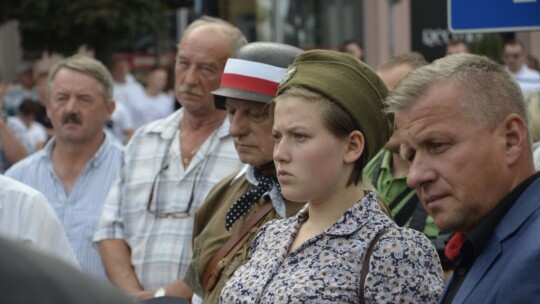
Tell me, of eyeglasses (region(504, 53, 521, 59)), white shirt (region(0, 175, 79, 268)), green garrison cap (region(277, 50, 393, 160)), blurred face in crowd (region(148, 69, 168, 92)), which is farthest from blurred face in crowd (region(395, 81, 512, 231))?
blurred face in crowd (region(148, 69, 168, 92))

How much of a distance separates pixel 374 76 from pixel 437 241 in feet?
4.60

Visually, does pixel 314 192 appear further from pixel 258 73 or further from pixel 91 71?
pixel 91 71

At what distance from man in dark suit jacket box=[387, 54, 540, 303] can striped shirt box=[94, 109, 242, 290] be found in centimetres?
260

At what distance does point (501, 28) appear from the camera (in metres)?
4.96

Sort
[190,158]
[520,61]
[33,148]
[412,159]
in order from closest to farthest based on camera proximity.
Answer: [412,159], [190,158], [33,148], [520,61]

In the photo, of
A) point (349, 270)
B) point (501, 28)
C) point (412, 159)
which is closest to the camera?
point (412, 159)

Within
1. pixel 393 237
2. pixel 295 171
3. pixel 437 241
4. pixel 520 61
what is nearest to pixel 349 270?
pixel 393 237

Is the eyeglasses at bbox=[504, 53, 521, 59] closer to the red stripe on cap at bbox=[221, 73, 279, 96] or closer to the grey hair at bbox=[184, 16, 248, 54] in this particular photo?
the grey hair at bbox=[184, 16, 248, 54]

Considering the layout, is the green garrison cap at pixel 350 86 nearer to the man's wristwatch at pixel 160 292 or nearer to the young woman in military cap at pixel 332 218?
the young woman in military cap at pixel 332 218

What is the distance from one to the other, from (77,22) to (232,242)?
22.8 m

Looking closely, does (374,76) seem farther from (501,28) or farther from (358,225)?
(501,28)

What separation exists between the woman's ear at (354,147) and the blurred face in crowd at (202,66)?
7.21ft

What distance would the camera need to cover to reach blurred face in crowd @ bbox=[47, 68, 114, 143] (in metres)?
7.07

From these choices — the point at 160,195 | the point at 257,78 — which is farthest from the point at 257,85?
the point at 160,195
